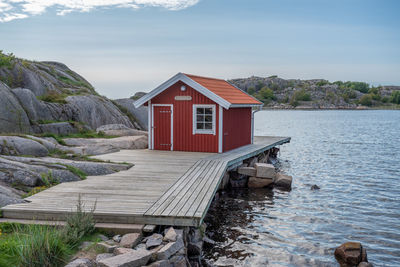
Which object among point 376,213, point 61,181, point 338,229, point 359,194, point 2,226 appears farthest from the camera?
point 359,194

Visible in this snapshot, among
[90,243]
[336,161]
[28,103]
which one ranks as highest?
[28,103]

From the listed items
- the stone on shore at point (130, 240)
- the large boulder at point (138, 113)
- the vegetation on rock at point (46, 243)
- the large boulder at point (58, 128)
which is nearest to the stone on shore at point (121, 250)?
the stone on shore at point (130, 240)

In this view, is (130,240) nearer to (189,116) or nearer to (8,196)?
(8,196)

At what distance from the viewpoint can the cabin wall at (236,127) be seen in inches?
693

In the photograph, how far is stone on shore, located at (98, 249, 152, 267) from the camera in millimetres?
5641

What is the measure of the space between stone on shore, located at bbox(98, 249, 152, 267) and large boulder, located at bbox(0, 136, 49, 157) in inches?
291

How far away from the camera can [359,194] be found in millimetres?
16516

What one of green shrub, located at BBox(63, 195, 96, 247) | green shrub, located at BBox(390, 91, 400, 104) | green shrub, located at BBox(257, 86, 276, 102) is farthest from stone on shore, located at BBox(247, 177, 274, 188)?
green shrub, located at BBox(390, 91, 400, 104)

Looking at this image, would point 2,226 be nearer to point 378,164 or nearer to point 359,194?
point 359,194

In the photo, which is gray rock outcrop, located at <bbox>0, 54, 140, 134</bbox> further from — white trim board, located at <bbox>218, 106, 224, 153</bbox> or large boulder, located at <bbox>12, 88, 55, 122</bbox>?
white trim board, located at <bbox>218, 106, 224, 153</bbox>

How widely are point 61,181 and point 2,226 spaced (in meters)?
3.52

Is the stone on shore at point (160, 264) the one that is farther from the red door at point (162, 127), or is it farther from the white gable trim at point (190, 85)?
the red door at point (162, 127)

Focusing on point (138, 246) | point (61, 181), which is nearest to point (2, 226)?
point (138, 246)

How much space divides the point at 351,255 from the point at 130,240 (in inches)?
218
